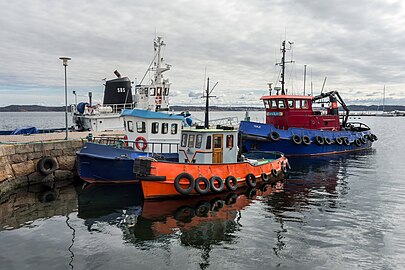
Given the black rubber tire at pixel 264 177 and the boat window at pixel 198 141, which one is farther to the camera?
the black rubber tire at pixel 264 177

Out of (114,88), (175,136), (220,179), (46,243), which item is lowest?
(46,243)

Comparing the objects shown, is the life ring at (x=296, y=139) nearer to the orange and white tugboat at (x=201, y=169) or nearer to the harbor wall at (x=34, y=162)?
Result: the orange and white tugboat at (x=201, y=169)

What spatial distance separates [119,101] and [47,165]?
15.5 metres

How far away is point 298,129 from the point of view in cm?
2775

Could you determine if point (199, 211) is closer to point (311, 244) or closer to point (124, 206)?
point (124, 206)

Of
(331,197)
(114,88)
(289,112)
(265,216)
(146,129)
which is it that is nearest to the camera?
(265,216)

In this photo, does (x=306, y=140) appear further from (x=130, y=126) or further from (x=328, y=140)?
(x=130, y=126)

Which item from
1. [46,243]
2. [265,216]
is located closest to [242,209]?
[265,216]

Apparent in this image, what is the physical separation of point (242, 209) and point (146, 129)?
22.0 ft

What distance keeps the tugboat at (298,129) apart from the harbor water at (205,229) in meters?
9.92

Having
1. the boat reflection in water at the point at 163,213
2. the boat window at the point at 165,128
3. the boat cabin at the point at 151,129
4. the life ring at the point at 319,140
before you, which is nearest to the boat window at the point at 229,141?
the boat reflection in water at the point at 163,213

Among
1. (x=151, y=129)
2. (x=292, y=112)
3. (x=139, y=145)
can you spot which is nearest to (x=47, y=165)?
(x=139, y=145)

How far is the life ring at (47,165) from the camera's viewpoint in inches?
649

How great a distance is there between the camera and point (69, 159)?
59.5ft
